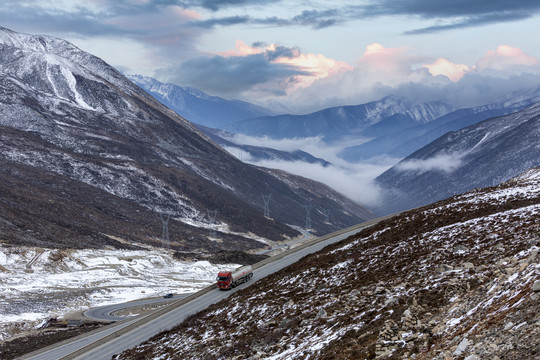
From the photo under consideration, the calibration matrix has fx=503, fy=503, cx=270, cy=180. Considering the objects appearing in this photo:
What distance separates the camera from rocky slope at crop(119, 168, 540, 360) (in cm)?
1728

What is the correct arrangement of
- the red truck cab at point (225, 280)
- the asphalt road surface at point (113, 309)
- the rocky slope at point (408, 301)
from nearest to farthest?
the rocky slope at point (408, 301) → the red truck cab at point (225, 280) → the asphalt road surface at point (113, 309)

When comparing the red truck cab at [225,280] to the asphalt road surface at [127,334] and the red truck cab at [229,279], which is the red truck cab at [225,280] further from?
the asphalt road surface at [127,334]

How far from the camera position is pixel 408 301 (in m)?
24.9

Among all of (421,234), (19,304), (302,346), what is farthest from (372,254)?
(19,304)

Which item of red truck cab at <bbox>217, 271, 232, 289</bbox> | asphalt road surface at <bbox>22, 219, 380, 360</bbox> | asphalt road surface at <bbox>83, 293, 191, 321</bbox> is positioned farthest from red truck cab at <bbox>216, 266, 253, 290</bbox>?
asphalt road surface at <bbox>83, 293, 191, 321</bbox>

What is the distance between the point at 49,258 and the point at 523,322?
397ft

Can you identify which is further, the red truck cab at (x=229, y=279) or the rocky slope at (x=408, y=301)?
the red truck cab at (x=229, y=279)

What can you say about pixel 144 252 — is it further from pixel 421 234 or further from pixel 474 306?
pixel 474 306

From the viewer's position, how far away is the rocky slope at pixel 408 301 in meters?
17.3

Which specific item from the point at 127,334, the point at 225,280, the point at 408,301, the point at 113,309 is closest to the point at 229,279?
the point at 225,280

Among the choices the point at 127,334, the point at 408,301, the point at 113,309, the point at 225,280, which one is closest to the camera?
the point at 408,301

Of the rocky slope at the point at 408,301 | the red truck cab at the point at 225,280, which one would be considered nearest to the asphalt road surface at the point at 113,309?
the red truck cab at the point at 225,280

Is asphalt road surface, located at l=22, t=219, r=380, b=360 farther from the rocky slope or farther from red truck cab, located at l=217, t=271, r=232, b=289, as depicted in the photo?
the rocky slope

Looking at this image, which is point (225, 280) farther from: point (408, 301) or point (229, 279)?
point (408, 301)
